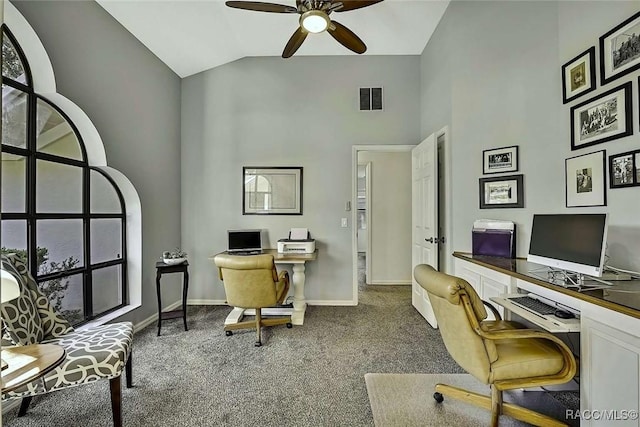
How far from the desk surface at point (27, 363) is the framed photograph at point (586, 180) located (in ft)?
10.4

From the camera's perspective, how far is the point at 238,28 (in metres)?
3.65

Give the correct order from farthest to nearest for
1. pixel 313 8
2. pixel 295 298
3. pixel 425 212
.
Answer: pixel 295 298, pixel 425 212, pixel 313 8

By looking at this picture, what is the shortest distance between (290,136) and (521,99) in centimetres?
257

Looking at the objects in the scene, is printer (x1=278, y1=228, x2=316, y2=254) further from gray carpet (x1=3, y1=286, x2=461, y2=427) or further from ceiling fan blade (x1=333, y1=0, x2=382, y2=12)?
ceiling fan blade (x1=333, y1=0, x2=382, y2=12)

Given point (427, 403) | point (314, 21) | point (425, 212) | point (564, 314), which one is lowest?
point (427, 403)

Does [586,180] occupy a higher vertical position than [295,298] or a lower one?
higher

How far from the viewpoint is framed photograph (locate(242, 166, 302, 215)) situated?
423 cm

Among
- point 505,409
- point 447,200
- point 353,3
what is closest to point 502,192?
point 447,200

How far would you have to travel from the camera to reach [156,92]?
374 centimetres

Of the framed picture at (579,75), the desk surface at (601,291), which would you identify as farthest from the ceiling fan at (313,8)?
the desk surface at (601,291)

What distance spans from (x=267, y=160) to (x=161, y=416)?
9.79 ft

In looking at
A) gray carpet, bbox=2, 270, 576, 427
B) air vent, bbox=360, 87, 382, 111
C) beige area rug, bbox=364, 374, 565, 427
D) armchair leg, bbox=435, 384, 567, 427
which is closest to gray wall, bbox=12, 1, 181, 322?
gray carpet, bbox=2, 270, 576, 427

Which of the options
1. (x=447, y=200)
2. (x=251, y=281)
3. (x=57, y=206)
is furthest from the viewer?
(x=447, y=200)

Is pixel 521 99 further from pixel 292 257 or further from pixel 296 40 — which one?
pixel 292 257
